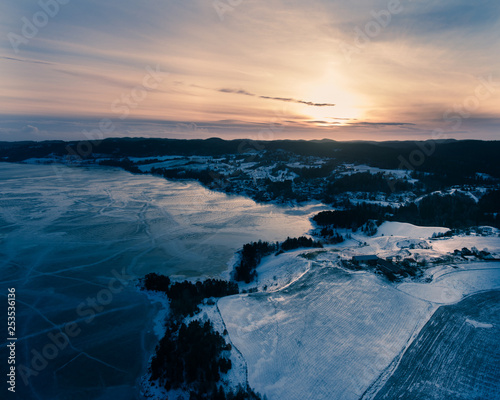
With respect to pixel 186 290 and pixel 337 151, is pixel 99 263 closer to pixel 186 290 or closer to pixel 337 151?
pixel 186 290

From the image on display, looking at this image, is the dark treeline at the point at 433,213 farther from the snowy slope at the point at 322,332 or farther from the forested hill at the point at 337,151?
the forested hill at the point at 337,151

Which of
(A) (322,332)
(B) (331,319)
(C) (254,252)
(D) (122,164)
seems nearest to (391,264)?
(B) (331,319)

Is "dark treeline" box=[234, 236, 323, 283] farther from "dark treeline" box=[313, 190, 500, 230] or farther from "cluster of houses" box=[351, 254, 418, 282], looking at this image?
"dark treeline" box=[313, 190, 500, 230]

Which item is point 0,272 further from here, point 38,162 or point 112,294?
point 38,162

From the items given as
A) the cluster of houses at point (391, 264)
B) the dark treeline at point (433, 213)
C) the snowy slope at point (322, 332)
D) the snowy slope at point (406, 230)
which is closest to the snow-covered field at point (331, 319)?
the snowy slope at point (322, 332)

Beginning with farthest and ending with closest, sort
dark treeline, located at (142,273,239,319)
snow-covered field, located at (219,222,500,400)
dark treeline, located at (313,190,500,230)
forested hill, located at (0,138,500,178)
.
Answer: forested hill, located at (0,138,500,178)
dark treeline, located at (313,190,500,230)
dark treeline, located at (142,273,239,319)
snow-covered field, located at (219,222,500,400)

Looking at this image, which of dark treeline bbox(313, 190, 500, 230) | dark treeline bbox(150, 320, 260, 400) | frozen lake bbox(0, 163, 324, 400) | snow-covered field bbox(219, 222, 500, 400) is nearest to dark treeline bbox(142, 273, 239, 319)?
frozen lake bbox(0, 163, 324, 400)

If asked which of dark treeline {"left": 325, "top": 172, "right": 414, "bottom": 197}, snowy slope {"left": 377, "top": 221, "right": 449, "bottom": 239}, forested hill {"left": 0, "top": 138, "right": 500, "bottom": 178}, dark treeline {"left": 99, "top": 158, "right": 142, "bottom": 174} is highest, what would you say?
forested hill {"left": 0, "top": 138, "right": 500, "bottom": 178}

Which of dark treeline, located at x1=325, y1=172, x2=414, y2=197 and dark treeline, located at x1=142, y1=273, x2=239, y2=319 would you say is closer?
dark treeline, located at x1=142, y1=273, x2=239, y2=319
